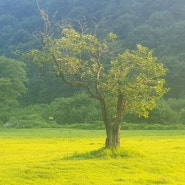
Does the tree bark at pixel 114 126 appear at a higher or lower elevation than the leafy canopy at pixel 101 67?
lower

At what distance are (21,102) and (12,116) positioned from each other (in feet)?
53.8

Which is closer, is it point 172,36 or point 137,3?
point 172,36

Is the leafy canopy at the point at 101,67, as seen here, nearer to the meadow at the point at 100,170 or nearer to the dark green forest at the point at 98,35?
the meadow at the point at 100,170

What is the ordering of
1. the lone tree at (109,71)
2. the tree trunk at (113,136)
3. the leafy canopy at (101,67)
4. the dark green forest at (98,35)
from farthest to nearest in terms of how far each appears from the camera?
1. the dark green forest at (98,35)
2. the leafy canopy at (101,67)
3. the lone tree at (109,71)
4. the tree trunk at (113,136)

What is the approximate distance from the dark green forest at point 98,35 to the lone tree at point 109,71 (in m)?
32.7

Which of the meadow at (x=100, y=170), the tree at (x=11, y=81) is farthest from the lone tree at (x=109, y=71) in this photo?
the tree at (x=11, y=81)

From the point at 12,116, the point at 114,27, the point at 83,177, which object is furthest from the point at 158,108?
the point at 83,177

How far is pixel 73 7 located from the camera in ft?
366

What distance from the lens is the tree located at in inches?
3098

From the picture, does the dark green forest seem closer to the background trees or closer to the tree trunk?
the background trees

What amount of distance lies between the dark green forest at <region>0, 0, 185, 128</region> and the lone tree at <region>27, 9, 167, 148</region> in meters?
32.7

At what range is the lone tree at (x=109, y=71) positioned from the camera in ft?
77.3

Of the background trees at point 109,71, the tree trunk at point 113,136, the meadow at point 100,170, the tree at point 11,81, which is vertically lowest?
the meadow at point 100,170

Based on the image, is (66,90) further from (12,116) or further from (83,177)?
(83,177)
